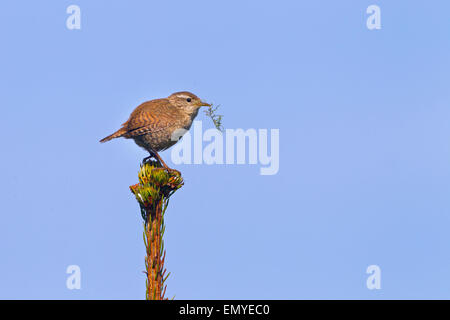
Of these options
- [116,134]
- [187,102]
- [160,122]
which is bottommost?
[116,134]

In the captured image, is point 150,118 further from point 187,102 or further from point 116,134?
point 187,102

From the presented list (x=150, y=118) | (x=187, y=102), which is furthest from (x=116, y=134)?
(x=187, y=102)

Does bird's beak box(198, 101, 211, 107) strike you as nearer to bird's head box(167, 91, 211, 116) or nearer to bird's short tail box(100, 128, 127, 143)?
bird's head box(167, 91, 211, 116)

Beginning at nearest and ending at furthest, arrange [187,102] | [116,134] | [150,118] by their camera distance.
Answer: [116,134], [150,118], [187,102]

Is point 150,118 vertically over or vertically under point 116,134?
over

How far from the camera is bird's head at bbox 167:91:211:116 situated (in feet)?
29.8

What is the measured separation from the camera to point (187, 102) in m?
9.15

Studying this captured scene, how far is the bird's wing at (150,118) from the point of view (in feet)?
26.6

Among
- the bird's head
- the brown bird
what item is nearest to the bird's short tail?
the brown bird

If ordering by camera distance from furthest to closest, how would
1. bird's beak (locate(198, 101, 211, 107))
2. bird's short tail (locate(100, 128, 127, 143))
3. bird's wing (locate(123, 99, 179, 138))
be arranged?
1. bird's beak (locate(198, 101, 211, 107))
2. bird's wing (locate(123, 99, 179, 138))
3. bird's short tail (locate(100, 128, 127, 143))

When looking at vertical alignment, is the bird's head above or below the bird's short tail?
above

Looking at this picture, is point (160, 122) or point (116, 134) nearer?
point (116, 134)

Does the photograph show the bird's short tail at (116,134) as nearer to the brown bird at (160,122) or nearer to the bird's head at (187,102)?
the brown bird at (160,122)

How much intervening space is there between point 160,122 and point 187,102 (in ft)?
3.13
